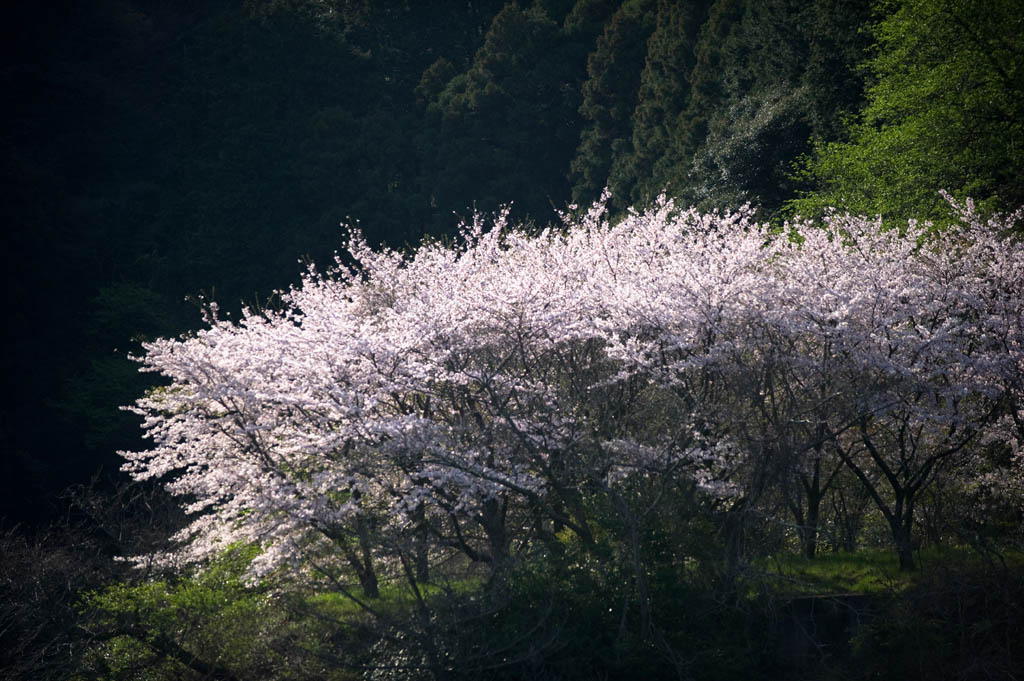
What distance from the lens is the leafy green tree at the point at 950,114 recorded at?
15227 millimetres

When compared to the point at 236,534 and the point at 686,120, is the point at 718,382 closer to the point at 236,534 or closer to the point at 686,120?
the point at 236,534

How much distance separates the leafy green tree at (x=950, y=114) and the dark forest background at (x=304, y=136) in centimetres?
425

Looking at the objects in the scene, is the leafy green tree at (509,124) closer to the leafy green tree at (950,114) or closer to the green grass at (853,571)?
the leafy green tree at (950,114)

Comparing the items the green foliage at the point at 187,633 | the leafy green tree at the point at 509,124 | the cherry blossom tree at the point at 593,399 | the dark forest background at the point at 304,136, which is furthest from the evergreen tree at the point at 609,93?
the green foliage at the point at 187,633

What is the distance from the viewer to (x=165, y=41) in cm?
3944

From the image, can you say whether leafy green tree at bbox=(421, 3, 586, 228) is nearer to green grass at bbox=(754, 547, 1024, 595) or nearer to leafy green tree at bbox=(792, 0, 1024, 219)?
leafy green tree at bbox=(792, 0, 1024, 219)

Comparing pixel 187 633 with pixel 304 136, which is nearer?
pixel 187 633

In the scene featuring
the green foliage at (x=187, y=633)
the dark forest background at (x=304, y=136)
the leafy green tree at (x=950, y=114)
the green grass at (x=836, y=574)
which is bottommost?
the green foliage at (x=187, y=633)

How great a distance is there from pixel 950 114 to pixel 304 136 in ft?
84.4

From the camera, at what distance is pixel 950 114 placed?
616 inches

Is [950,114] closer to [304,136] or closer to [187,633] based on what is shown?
[187,633]

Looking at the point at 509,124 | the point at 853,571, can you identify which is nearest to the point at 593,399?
the point at 853,571

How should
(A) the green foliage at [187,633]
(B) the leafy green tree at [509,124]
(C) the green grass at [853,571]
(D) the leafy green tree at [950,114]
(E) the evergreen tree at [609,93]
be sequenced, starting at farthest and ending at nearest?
(B) the leafy green tree at [509,124] → (E) the evergreen tree at [609,93] → (D) the leafy green tree at [950,114] → (A) the green foliage at [187,633] → (C) the green grass at [853,571]

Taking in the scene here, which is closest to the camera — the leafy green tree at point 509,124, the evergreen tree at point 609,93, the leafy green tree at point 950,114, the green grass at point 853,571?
the green grass at point 853,571
